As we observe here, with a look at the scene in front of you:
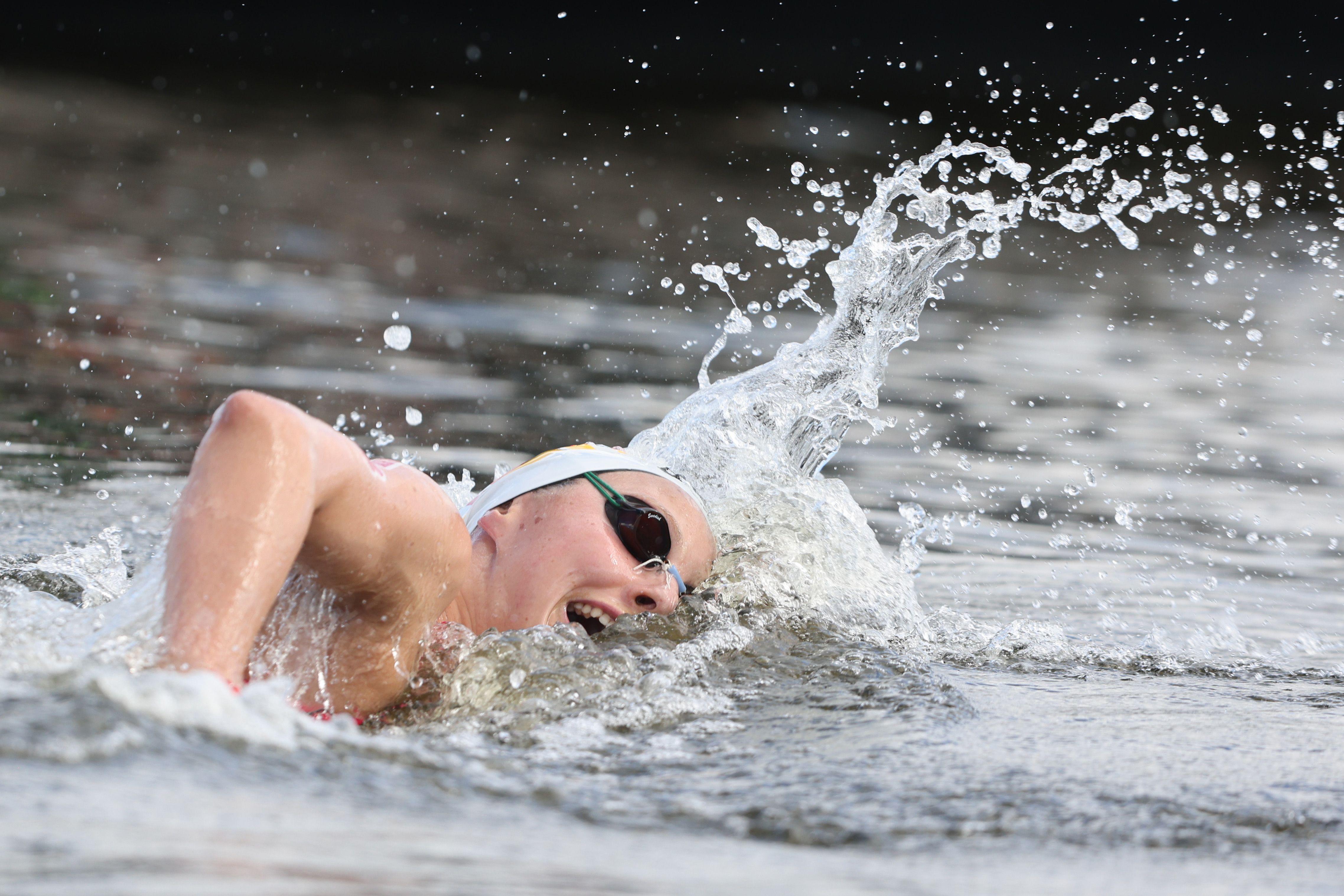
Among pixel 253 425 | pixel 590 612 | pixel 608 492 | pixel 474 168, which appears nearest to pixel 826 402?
pixel 608 492

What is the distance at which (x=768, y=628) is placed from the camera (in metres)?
4.58

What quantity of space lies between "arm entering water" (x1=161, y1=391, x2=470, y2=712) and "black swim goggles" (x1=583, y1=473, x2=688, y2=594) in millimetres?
806

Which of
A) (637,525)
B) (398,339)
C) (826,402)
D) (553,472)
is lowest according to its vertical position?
(637,525)

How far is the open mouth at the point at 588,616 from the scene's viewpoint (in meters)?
3.87

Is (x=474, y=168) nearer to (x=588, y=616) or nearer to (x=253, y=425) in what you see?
(x=588, y=616)

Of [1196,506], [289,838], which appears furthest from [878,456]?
[289,838]

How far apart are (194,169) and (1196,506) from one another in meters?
13.6

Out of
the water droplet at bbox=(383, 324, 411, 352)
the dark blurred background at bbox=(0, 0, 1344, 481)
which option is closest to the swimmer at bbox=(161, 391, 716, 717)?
the dark blurred background at bbox=(0, 0, 1344, 481)

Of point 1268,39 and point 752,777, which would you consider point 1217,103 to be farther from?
point 752,777

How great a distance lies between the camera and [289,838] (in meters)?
Answer: 1.94

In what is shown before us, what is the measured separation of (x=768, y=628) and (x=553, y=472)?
3.31ft

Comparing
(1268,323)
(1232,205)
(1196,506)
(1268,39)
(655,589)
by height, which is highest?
(1268,39)

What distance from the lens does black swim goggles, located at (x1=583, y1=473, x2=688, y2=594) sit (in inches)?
152

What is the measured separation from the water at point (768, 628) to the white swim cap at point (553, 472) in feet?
1.36
